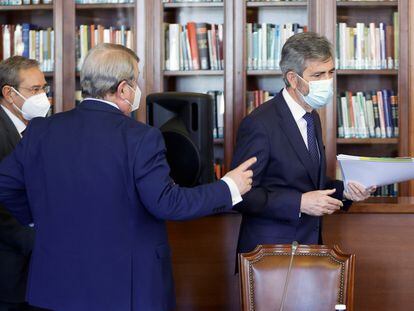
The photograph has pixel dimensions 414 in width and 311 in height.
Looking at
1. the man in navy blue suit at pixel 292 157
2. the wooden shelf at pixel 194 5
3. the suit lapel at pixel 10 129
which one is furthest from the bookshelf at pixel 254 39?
the suit lapel at pixel 10 129

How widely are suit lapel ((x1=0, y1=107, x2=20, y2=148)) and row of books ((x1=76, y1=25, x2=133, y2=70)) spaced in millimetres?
1675

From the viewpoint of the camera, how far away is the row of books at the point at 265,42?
15.9ft

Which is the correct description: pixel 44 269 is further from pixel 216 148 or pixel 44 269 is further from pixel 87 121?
pixel 216 148

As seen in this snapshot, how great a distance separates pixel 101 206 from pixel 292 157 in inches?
34.0

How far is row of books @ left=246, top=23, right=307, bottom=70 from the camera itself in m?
4.83

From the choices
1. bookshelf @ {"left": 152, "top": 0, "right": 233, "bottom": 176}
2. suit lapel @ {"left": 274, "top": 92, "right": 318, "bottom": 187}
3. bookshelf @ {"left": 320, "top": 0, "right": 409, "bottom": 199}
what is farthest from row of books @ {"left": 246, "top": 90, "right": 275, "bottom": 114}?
suit lapel @ {"left": 274, "top": 92, "right": 318, "bottom": 187}

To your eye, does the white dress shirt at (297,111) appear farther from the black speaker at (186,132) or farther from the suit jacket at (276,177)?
the black speaker at (186,132)

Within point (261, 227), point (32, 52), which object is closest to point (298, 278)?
point (261, 227)

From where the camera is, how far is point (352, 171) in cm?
296

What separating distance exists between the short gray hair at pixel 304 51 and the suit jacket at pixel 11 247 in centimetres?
117

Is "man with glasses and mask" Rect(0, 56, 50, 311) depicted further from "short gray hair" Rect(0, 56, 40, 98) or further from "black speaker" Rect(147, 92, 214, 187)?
"black speaker" Rect(147, 92, 214, 187)

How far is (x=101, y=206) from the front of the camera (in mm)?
2328

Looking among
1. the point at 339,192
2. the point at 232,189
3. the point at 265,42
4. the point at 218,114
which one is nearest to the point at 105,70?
the point at 232,189

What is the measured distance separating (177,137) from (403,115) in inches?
85.1
